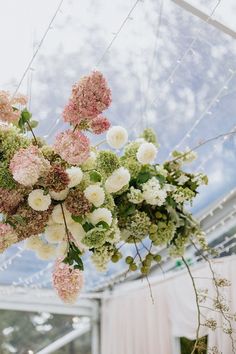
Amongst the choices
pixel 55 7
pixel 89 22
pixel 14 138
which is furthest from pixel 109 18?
pixel 14 138

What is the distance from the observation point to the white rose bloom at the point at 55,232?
5.46ft

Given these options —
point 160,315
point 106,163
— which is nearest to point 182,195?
point 106,163

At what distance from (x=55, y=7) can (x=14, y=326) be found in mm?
5237

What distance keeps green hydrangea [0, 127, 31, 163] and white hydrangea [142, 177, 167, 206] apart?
0.44 meters

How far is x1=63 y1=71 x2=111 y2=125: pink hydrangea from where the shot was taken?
1503 millimetres

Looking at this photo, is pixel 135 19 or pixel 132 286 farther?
pixel 132 286

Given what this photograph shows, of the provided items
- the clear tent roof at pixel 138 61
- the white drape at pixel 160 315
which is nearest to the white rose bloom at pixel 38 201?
the clear tent roof at pixel 138 61

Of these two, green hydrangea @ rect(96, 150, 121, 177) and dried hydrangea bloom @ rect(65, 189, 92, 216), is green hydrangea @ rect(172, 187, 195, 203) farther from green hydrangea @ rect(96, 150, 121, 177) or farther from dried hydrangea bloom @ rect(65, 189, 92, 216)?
dried hydrangea bloom @ rect(65, 189, 92, 216)

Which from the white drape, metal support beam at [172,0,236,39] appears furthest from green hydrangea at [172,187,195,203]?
the white drape

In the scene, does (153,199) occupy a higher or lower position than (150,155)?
lower

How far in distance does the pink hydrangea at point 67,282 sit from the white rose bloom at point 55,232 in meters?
0.09

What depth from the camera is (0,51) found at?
2.93 m

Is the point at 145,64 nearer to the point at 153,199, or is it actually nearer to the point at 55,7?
the point at 55,7

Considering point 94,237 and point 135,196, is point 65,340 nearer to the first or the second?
point 135,196
